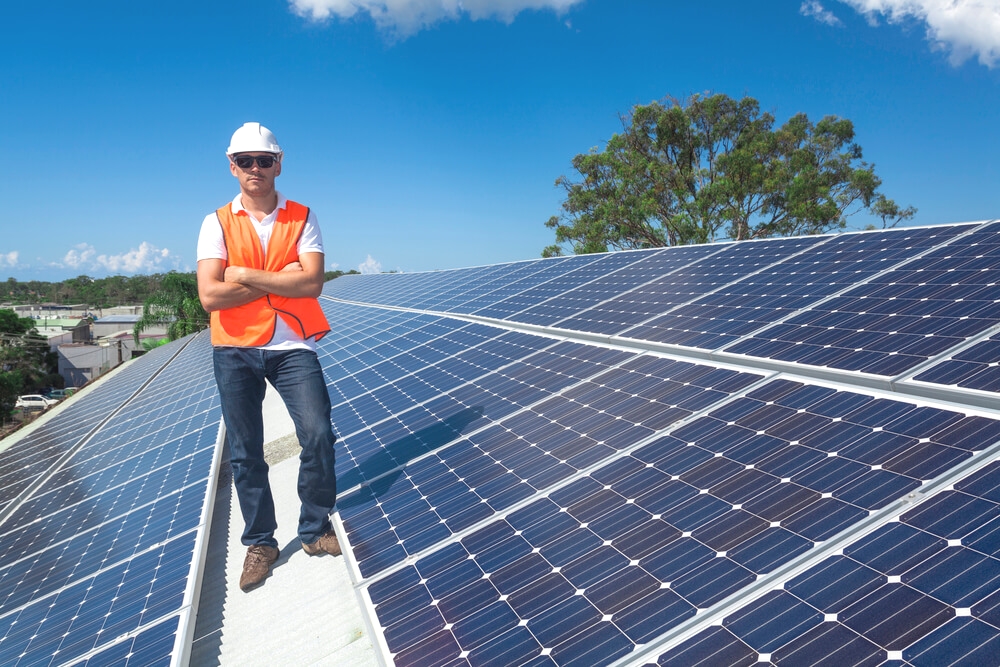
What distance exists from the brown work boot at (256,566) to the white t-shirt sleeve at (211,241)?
102 inches

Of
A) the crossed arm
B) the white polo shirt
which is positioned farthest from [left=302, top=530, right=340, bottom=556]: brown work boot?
the crossed arm

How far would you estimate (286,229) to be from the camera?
516 centimetres

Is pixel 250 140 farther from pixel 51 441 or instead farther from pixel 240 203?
pixel 51 441

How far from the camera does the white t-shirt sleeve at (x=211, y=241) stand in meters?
4.97

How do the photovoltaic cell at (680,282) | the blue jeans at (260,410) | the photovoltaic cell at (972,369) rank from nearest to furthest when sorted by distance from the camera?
1. the photovoltaic cell at (972,369)
2. the blue jeans at (260,410)
3. the photovoltaic cell at (680,282)

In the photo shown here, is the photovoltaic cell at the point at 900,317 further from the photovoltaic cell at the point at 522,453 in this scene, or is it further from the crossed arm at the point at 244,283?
the crossed arm at the point at 244,283

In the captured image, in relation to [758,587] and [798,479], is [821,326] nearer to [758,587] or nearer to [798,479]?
[798,479]

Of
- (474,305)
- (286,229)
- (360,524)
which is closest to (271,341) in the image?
(286,229)

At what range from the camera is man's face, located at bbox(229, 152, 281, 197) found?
501cm

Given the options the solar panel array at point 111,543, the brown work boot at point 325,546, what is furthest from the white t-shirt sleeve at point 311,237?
the solar panel array at point 111,543

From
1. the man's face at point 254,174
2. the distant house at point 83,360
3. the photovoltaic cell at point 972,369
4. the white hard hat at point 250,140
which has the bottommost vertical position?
the distant house at point 83,360

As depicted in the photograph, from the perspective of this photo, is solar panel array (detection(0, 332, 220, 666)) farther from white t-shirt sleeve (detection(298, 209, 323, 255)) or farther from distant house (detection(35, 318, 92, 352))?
distant house (detection(35, 318, 92, 352))

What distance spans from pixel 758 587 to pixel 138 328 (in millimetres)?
53909

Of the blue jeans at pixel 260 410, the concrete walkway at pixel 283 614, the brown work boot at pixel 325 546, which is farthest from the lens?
the brown work boot at pixel 325 546
